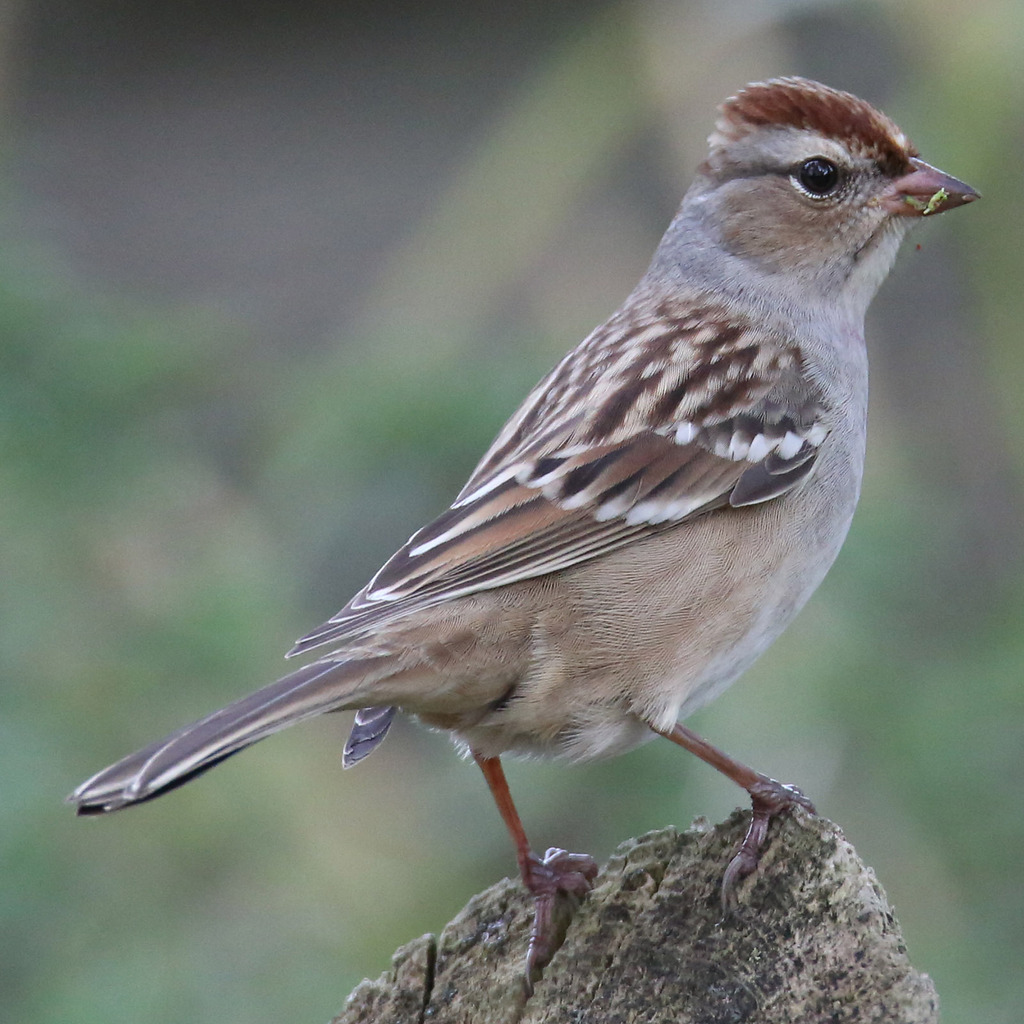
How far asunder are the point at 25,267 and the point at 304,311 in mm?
3494

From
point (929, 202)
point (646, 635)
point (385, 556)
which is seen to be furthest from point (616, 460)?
point (929, 202)

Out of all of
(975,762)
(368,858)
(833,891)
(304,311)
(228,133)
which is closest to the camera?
(833,891)

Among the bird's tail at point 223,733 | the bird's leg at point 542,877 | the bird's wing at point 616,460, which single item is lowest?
the bird's leg at point 542,877

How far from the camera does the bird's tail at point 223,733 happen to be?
2.49m

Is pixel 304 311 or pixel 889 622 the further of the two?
pixel 304 311

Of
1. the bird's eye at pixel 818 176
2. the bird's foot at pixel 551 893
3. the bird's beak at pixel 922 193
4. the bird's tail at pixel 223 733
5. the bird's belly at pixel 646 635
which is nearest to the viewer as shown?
the bird's tail at pixel 223 733

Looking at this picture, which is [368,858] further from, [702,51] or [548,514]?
[702,51]

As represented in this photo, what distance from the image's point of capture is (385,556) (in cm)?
421

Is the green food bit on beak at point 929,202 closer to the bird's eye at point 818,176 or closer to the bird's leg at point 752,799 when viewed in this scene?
the bird's eye at point 818,176

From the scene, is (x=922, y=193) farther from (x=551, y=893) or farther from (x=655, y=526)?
(x=551, y=893)

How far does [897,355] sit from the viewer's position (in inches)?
243

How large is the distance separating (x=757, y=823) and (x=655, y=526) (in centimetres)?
83

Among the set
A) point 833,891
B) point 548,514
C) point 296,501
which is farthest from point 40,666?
point 833,891

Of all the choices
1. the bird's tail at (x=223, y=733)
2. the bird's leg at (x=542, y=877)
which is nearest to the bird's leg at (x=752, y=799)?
the bird's leg at (x=542, y=877)
